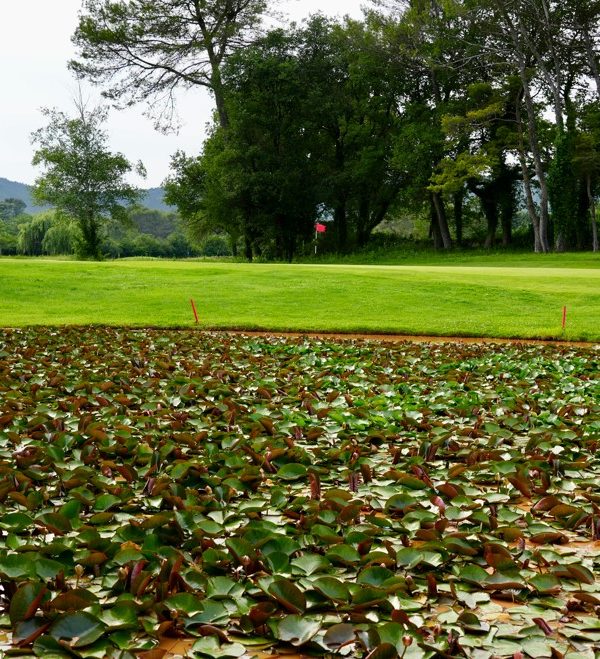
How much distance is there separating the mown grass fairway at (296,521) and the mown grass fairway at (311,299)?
598 cm

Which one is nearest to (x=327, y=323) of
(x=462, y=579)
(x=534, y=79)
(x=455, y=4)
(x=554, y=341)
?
(x=554, y=341)

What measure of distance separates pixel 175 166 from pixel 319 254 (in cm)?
962

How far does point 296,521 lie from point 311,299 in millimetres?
10839

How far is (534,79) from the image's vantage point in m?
30.6

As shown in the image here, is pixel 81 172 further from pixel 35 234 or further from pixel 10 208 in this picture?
pixel 10 208

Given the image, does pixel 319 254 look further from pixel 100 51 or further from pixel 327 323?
pixel 327 323

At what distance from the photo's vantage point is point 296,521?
2.58 meters

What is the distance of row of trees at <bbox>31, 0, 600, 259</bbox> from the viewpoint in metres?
28.7

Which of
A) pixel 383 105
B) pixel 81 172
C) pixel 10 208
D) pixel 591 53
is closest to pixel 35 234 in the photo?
pixel 81 172

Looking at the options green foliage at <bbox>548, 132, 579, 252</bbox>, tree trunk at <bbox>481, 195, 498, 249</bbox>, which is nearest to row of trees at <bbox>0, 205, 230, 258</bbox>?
tree trunk at <bbox>481, 195, 498, 249</bbox>

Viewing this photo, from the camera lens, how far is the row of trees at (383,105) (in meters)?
28.7

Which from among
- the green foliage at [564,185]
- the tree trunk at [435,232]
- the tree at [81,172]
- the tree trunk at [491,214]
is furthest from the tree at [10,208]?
the green foliage at [564,185]

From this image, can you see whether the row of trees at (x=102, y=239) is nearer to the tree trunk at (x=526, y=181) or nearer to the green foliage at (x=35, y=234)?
the green foliage at (x=35, y=234)

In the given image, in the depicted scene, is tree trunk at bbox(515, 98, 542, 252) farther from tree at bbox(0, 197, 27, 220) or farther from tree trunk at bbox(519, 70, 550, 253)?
tree at bbox(0, 197, 27, 220)
